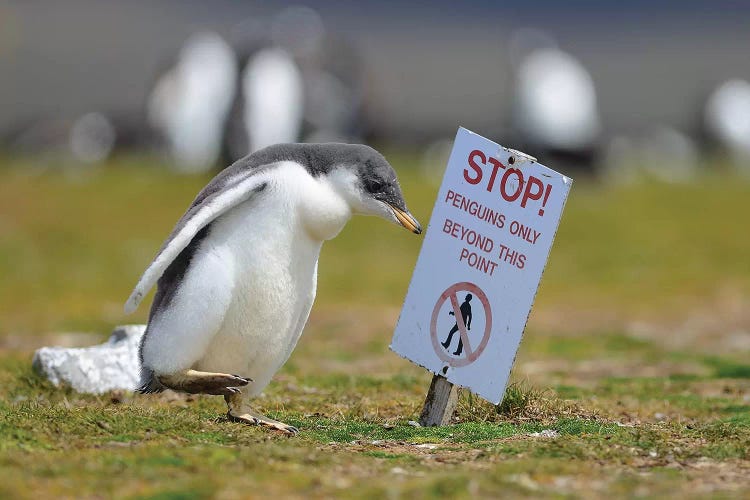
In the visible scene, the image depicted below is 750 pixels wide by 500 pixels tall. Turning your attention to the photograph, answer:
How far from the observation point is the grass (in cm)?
515

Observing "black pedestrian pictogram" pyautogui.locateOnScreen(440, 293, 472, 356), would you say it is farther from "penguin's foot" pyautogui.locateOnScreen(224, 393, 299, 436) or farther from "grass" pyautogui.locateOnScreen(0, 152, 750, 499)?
"penguin's foot" pyautogui.locateOnScreen(224, 393, 299, 436)

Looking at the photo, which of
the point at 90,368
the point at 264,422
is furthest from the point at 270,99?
the point at 264,422

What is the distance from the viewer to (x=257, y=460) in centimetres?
531

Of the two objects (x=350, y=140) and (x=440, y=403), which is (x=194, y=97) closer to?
(x=350, y=140)

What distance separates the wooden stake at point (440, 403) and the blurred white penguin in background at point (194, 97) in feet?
63.7

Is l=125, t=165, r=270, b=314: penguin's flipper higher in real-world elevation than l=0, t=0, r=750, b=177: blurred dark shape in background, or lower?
lower

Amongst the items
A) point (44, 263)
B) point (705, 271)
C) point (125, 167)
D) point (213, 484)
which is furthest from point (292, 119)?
point (213, 484)

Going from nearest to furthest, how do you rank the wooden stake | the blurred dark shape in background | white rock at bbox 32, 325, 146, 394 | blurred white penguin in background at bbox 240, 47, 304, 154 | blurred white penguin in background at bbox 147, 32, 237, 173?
1. the wooden stake
2. white rock at bbox 32, 325, 146, 394
3. blurred white penguin in background at bbox 240, 47, 304, 154
4. the blurred dark shape in background
5. blurred white penguin in background at bbox 147, 32, 237, 173

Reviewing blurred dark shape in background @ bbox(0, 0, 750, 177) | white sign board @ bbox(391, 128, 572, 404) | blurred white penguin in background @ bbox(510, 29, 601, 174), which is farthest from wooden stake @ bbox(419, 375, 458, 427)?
blurred white penguin in background @ bbox(510, 29, 601, 174)

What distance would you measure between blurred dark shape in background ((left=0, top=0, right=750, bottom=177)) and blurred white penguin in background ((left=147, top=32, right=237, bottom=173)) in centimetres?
4

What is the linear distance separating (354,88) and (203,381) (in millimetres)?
22249

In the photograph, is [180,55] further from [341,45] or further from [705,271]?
[705,271]

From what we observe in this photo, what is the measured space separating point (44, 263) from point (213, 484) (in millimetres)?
12789

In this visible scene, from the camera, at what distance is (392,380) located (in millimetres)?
8656
